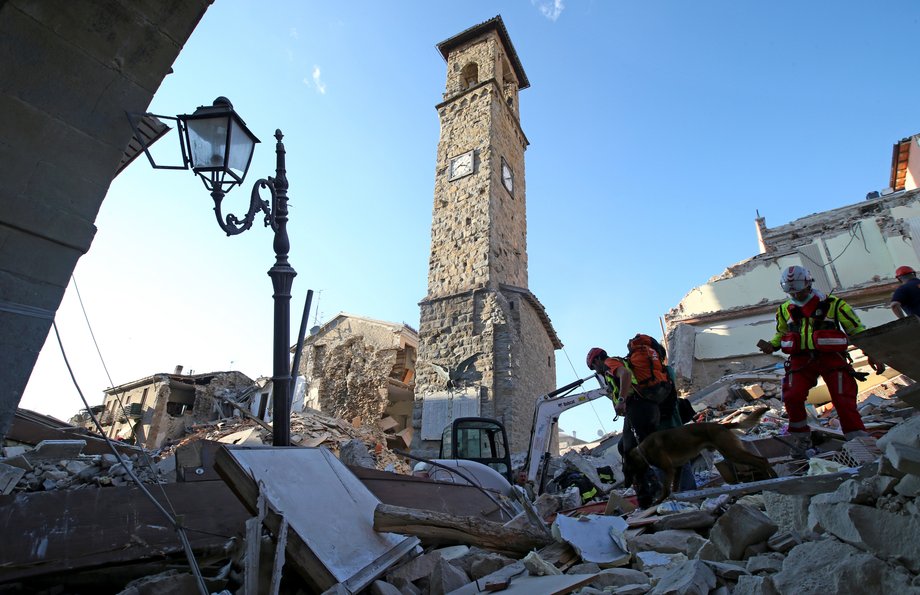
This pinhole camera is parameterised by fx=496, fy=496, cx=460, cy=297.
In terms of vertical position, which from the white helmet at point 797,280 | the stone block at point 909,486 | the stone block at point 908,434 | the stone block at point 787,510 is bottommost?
the stone block at point 787,510

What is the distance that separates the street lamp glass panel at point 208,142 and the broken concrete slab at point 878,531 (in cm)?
409

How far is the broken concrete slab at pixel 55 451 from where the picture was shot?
4309 millimetres

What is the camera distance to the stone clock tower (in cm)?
1191

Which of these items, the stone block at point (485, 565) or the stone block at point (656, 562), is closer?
the stone block at point (656, 562)

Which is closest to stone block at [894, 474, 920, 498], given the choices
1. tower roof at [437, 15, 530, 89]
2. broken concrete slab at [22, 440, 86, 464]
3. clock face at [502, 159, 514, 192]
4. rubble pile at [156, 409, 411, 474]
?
broken concrete slab at [22, 440, 86, 464]

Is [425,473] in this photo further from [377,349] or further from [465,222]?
[377,349]

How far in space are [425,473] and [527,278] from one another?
9901 mm

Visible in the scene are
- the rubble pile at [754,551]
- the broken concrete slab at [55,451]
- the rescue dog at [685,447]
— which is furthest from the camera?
the broken concrete slab at [55,451]

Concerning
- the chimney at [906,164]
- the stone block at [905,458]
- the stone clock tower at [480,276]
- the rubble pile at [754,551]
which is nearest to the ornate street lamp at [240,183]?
the rubble pile at [754,551]

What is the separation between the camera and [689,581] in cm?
176

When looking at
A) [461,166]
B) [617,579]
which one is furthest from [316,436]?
[617,579]

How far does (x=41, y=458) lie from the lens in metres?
4.30

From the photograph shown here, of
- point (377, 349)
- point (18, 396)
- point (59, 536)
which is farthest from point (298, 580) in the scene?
point (377, 349)

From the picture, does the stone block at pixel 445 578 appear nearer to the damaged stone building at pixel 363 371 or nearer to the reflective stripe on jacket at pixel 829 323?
the reflective stripe on jacket at pixel 829 323
